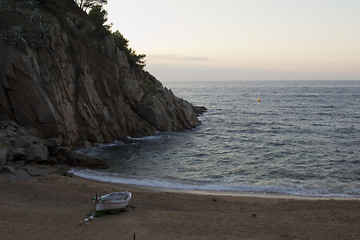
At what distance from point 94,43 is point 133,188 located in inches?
935

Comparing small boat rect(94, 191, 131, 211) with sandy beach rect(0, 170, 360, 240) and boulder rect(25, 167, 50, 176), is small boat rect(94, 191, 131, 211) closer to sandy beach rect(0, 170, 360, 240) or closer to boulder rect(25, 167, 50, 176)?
sandy beach rect(0, 170, 360, 240)

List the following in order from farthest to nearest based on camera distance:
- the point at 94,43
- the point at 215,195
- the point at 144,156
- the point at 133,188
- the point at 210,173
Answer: the point at 94,43
the point at 144,156
the point at 210,173
the point at 133,188
the point at 215,195

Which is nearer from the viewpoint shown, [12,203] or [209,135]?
[12,203]

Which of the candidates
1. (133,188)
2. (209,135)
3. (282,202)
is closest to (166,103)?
(209,135)

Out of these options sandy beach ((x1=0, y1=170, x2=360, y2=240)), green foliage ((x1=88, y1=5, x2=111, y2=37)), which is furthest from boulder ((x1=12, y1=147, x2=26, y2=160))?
green foliage ((x1=88, y1=5, x2=111, y2=37))

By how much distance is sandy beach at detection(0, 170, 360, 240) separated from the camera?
39.9 ft

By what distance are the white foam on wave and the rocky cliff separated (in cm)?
660

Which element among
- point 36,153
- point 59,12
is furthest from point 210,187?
point 59,12

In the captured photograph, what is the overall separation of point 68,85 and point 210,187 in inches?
759

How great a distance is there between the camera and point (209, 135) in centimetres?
3856

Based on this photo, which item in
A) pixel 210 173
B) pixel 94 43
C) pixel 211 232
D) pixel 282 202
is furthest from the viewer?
pixel 94 43

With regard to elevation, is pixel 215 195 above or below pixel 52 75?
below

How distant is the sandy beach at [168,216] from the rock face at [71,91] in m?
6.59

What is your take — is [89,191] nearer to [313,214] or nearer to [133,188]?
[133,188]
